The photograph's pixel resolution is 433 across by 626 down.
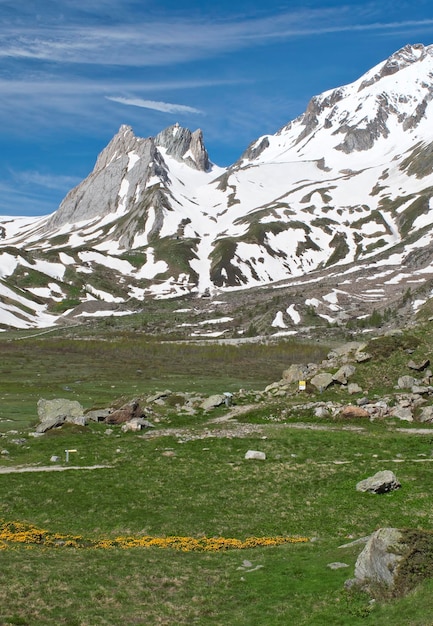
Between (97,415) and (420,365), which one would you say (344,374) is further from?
(97,415)

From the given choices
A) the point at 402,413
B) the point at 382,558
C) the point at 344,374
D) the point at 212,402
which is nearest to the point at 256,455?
the point at 402,413

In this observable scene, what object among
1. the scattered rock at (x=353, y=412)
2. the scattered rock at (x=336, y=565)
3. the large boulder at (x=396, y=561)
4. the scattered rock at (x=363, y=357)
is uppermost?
the scattered rock at (x=363, y=357)

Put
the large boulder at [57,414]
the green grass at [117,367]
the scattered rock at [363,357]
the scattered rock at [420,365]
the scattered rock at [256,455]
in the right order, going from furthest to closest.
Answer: the green grass at [117,367]
the scattered rock at [363,357]
the scattered rock at [420,365]
the large boulder at [57,414]
the scattered rock at [256,455]

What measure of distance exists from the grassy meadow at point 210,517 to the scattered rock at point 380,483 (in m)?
0.56

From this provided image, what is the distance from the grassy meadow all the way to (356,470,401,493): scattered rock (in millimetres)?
563

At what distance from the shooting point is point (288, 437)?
44125mm

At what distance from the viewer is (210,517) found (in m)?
30.2

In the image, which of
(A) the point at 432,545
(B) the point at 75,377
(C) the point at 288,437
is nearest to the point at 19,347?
(B) the point at 75,377

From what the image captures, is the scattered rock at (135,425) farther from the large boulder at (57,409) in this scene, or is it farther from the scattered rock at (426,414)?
the scattered rock at (426,414)

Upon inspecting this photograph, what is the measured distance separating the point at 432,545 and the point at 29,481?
23.8 m

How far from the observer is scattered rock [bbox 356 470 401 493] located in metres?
32.0

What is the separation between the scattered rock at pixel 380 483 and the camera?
3203 centimetres

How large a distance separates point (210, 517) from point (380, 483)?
350 inches

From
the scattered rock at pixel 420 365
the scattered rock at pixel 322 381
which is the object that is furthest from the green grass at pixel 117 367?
the scattered rock at pixel 420 365
